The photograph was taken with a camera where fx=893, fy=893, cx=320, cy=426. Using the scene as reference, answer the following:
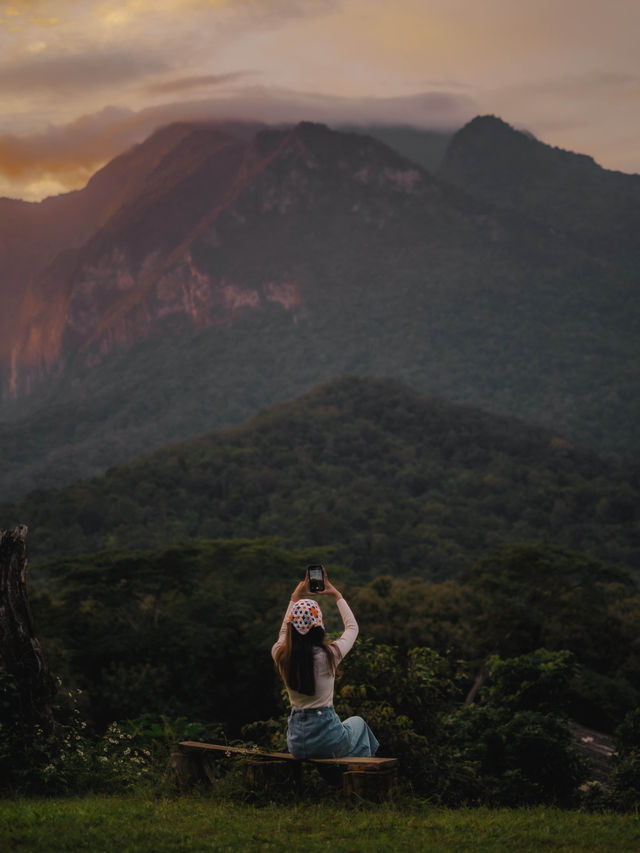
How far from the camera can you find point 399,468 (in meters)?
80.8

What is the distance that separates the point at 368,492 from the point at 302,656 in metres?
66.2

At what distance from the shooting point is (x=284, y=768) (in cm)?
642

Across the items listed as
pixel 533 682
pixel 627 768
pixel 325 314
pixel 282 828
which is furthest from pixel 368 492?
pixel 325 314

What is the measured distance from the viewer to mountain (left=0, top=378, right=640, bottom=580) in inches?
2176

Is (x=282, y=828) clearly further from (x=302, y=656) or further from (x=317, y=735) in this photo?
(x=302, y=656)

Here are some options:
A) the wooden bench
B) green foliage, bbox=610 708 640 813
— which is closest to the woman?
the wooden bench

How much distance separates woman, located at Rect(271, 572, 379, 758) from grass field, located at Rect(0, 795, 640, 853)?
438 millimetres

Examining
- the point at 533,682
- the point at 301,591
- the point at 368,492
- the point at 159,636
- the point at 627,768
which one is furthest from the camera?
the point at 368,492

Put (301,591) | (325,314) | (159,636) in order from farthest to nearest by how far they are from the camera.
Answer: (325,314), (159,636), (301,591)

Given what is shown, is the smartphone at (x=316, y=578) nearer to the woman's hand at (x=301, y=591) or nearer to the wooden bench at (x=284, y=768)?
the woman's hand at (x=301, y=591)

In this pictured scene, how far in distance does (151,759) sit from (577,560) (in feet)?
93.7

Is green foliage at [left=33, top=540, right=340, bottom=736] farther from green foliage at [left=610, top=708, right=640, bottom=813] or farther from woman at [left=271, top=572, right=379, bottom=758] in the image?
woman at [left=271, top=572, right=379, bottom=758]

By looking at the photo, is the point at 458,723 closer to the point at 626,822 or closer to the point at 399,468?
the point at 626,822

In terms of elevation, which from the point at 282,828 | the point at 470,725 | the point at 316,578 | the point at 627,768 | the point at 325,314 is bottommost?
the point at 627,768
